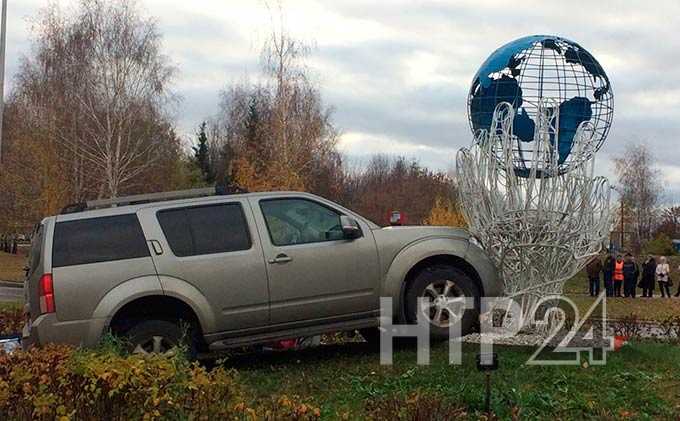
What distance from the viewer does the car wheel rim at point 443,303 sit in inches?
304

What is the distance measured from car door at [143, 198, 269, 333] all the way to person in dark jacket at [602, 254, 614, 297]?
19918mm

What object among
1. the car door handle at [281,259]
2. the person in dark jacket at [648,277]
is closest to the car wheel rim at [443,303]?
the car door handle at [281,259]

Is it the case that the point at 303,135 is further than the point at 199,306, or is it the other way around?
the point at 303,135

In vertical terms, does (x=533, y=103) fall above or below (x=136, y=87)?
below

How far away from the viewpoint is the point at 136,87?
119 feet

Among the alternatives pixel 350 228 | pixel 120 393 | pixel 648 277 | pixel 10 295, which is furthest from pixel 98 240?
pixel 648 277

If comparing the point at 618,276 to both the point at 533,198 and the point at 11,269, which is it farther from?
the point at 11,269

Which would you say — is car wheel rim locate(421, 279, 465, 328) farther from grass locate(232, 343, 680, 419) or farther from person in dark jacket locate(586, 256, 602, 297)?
person in dark jacket locate(586, 256, 602, 297)

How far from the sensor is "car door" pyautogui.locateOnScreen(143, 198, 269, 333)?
7195 millimetres

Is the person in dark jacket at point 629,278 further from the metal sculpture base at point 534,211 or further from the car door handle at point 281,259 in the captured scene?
the car door handle at point 281,259

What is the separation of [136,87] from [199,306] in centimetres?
3091

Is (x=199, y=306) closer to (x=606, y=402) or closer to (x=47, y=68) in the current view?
(x=606, y=402)

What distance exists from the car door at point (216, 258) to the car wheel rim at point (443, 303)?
1.58 m

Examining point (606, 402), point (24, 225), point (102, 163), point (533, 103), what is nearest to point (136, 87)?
point (102, 163)
